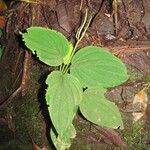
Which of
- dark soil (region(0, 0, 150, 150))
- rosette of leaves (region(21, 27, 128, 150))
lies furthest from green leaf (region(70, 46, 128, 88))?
dark soil (region(0, 0, 150, 150))

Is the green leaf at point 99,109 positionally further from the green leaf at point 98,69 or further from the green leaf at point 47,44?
the green leaf at point 47,44

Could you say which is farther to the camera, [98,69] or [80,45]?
[80,45]

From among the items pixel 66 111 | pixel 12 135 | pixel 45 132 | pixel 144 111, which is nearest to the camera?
pixel 66 111

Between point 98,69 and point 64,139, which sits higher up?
point 98,69

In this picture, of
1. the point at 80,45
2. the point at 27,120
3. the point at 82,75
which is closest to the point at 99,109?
the point at 82,75

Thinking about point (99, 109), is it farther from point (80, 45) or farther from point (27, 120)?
point (27, 120)

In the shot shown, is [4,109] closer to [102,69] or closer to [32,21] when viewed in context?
[32,21]

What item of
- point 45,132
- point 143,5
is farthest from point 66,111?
point 143,5
